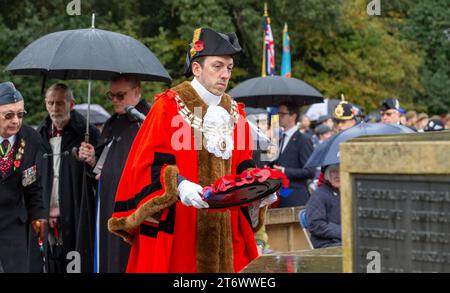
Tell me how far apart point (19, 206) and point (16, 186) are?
0.52ft

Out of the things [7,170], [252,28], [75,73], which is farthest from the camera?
[252,28]

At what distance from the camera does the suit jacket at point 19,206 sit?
7.40 metres

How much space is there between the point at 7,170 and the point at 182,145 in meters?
1.86

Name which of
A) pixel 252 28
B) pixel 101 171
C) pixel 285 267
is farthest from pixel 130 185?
pixel 252 28

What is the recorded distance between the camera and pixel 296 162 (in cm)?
1111

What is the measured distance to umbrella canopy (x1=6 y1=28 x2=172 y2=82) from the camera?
788 cm

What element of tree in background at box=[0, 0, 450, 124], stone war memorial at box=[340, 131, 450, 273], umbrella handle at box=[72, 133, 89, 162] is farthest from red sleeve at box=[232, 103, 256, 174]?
tree in background at box=[0, 0, 450, 124]

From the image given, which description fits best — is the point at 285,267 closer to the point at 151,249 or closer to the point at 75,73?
the point at 151,249

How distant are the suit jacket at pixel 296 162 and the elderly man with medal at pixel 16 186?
3.91 meters

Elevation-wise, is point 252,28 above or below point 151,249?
above

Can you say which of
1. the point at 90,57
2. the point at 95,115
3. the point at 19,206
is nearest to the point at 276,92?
the point at 95,115

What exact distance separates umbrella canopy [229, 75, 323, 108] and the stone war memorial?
8133 mm
